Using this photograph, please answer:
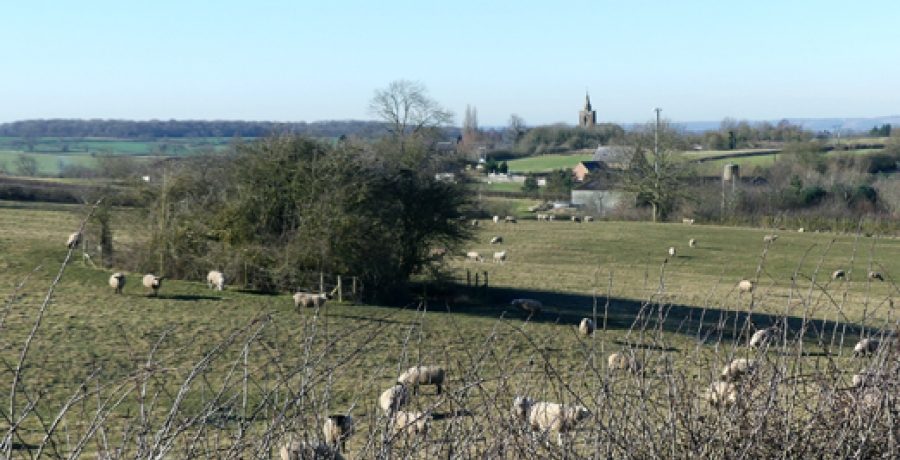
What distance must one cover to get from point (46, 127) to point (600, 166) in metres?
76.1

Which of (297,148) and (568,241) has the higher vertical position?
(297,148)

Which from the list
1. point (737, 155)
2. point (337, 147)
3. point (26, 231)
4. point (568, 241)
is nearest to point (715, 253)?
point (568, 241)

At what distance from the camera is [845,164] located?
90812 millimetres

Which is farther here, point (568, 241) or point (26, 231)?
point (568, 241)

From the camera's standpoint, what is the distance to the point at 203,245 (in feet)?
95.0

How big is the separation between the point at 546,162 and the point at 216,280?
308 ft

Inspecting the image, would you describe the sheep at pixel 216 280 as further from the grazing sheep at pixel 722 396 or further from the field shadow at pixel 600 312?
the grazing sheep at pixel 722 396

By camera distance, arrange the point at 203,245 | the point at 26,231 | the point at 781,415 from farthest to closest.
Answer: the point at 26,231
the point at 203,245
the point at 781,415

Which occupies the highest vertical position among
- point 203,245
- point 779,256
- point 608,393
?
point 608,393

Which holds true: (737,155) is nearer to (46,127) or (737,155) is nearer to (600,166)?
(600,166)

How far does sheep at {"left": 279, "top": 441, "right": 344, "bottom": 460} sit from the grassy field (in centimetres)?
21

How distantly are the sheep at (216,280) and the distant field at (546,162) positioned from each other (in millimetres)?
84124

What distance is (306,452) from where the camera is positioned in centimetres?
573

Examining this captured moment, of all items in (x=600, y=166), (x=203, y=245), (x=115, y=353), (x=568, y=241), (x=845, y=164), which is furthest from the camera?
(x=600, y=166)
